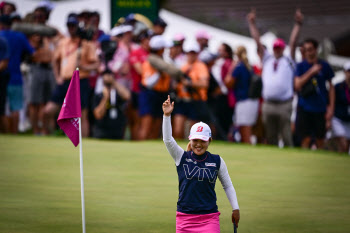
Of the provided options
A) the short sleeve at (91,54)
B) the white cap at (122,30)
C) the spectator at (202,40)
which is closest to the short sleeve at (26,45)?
the short sleeve at (91,54)

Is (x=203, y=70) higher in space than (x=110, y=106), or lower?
higher

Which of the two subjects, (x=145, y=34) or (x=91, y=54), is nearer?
(x=91, y=54)

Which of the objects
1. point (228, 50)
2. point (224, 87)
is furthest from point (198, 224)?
point (228, 50)

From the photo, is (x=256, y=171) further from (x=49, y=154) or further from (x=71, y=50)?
(x=71, y=50)

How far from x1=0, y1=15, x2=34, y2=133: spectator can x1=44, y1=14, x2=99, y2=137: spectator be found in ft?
2.05

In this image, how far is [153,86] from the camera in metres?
14.3

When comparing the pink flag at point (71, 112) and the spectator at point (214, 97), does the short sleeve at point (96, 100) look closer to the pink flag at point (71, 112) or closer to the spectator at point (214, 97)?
the spectator at point (214, 97)

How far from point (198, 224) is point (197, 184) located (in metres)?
0.35

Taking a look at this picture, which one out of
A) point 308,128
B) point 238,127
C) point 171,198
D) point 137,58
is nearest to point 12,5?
point 137,58

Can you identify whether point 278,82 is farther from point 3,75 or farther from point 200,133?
point 200,133

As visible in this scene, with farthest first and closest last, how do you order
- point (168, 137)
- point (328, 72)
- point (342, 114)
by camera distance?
1. point (342, 114)
2. point (328, 72)
3. point (168, 137)

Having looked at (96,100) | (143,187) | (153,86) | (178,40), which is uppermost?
(178,40)

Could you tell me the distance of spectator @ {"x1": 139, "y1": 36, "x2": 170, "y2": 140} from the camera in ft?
46.6

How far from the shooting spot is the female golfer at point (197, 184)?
6438 millimetres
